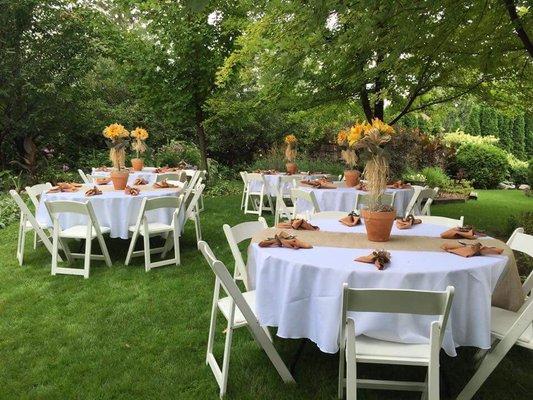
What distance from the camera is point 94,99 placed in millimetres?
15781

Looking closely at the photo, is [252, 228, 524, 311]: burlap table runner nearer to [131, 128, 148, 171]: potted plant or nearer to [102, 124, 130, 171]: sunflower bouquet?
[102, 124, 130, 171]: sunflower bouquet

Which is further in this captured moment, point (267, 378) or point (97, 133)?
point (97, 133)

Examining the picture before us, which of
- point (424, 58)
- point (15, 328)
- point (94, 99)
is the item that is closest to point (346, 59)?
point (424, 58)

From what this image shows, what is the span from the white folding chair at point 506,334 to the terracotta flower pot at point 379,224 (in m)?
0.92

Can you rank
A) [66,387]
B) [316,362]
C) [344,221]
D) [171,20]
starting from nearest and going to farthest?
[66,387]
[316,362]
[344,221]
[171,20]

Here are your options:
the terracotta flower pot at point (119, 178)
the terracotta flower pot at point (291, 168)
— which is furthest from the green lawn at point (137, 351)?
the terracotta flower pot at point (291, 168)

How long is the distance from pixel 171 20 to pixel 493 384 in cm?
1129

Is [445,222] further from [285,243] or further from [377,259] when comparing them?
[285,243]

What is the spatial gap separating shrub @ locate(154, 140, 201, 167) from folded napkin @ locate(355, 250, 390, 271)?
1266cm

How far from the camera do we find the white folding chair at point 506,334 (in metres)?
2.62

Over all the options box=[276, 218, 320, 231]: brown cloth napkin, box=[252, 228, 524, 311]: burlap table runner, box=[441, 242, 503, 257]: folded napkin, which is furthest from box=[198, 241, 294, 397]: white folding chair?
box=[441, 242, 503, 257]: folded napkin

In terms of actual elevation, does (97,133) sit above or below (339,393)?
above

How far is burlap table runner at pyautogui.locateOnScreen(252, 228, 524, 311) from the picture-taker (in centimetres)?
323

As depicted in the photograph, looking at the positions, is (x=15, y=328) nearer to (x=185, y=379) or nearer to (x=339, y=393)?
(x=185, y=379)
